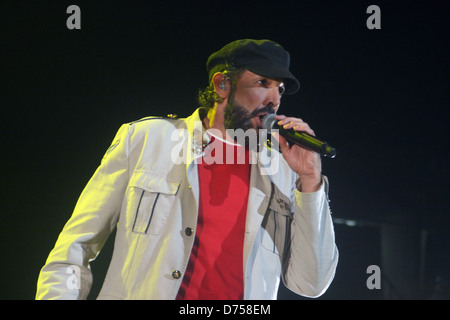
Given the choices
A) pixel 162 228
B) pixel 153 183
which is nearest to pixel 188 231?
pixel 162 228

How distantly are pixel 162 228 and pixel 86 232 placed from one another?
248mm

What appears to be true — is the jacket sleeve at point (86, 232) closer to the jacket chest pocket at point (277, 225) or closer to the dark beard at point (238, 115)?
the dark beard at point (238, 115)

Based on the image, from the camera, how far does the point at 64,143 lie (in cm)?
267

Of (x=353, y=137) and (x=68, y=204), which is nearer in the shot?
(x=68, y=204)

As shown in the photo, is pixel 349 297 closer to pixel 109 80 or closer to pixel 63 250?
pixel 109 80

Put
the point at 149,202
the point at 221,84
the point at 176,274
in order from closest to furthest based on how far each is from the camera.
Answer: the point at 176,274
the point at 149,202
the point at 221,84

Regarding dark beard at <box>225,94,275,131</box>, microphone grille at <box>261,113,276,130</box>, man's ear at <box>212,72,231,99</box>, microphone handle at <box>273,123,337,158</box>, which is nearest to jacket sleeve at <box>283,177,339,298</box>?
microphone handle at <box>273,123,337,158</box>

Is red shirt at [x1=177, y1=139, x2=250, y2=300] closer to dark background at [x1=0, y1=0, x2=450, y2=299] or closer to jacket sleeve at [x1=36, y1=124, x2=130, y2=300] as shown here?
jacket sleeve at [x1=36, y1=124, x2=130, y2=300]

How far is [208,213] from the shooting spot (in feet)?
5.14

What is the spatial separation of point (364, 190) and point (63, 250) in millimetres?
2813

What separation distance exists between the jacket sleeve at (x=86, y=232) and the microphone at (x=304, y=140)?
54cm

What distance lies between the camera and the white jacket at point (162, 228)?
4.70 feet

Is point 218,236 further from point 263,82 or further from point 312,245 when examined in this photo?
point 263,82

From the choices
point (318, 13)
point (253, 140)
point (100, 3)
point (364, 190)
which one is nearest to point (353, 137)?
point (364, 190)
